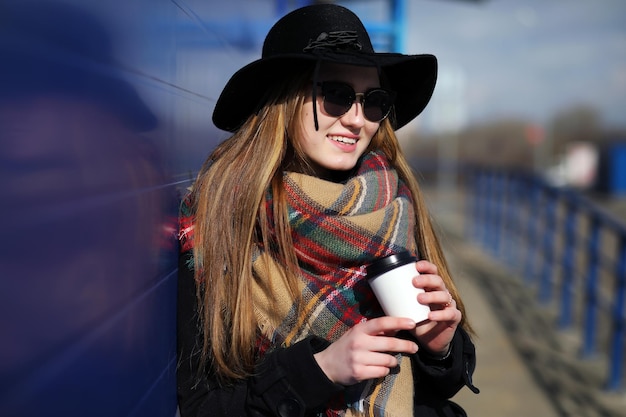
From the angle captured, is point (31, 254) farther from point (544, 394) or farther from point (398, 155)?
point (544, 394)

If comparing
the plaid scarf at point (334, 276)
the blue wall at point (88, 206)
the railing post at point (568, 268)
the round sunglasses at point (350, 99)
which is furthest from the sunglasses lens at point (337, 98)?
the railing post at point (568, 268)

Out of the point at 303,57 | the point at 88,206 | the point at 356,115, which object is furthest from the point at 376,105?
the point at 88,206

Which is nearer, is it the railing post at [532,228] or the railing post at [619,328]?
the railing post at [619,328]

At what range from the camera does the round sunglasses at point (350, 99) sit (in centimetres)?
153

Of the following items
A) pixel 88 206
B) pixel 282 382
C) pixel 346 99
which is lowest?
pixel 282 382

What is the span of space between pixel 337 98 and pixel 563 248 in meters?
5.46

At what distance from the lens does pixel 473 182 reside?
10.9 metres

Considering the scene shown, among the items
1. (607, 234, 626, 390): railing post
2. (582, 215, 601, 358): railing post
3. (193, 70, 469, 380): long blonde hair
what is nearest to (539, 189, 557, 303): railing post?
(582, 215, 601, 358): railing post

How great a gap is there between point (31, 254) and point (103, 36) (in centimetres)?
38

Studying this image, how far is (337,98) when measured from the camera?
153cm

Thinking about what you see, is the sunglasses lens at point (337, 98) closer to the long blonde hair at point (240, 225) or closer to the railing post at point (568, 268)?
the long blonde hair at point (240, 225)

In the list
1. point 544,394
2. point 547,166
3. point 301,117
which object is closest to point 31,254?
point 301,117

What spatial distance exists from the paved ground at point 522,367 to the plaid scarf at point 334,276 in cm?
144

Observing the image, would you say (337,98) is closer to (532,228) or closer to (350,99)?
(350,99)
